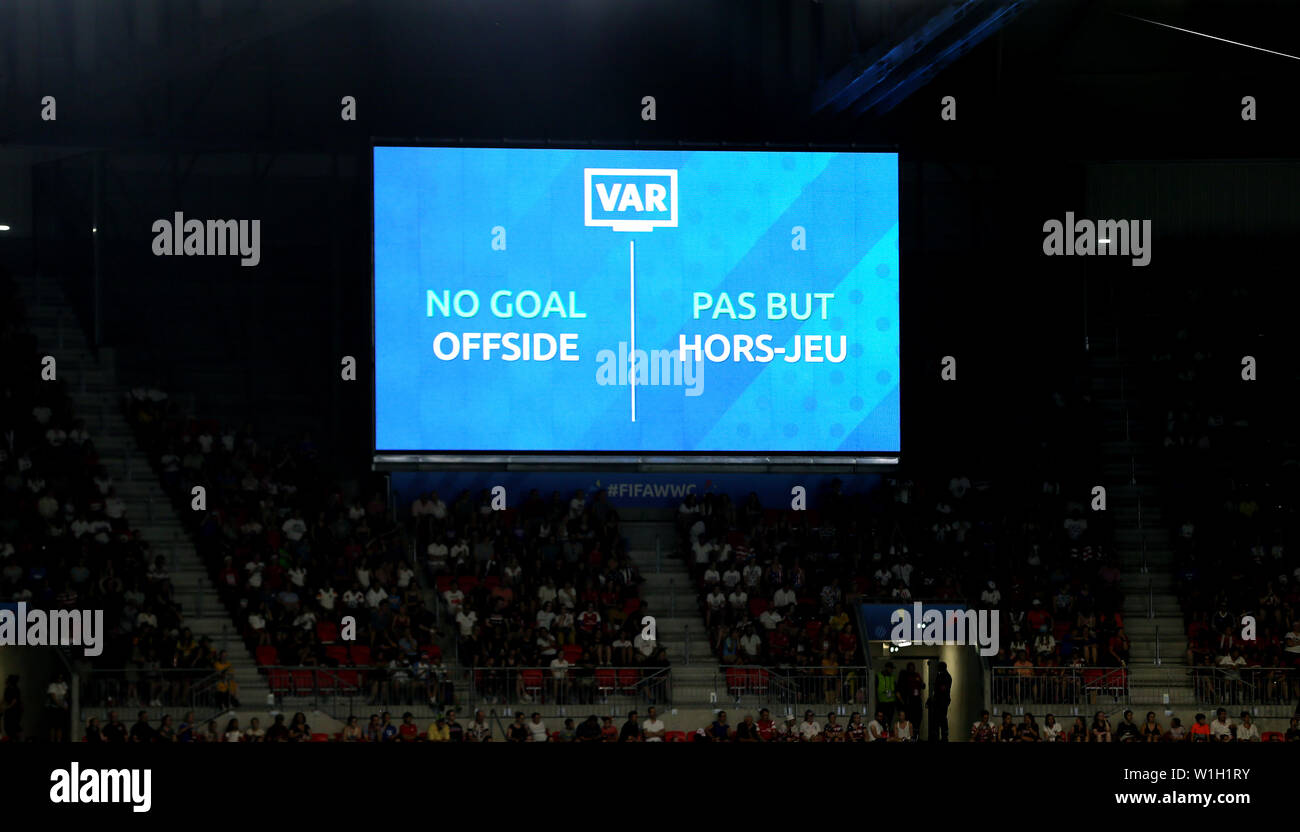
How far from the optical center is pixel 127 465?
28219 millimetres

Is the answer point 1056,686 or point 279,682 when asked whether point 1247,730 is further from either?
point 279,682

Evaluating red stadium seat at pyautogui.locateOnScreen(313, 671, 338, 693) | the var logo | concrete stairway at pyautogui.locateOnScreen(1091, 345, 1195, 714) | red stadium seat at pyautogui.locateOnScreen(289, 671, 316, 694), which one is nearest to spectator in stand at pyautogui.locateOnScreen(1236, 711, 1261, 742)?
concrete stairway at pyautogui.locateOnScreen(1091, 345, 1195, 714)

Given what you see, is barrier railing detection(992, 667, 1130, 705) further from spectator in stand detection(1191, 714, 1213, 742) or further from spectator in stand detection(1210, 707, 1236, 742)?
spectator in stand detection(1210, 707, 1236, 742)

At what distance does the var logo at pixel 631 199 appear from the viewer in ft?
84.4

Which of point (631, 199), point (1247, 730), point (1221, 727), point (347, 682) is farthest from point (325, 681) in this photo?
point (1247, 730)

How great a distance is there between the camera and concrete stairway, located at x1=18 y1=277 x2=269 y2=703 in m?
25.7

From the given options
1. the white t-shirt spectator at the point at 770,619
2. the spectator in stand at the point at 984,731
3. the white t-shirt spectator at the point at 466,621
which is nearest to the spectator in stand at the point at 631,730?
the white t-shirt spectator at the point at 466,621

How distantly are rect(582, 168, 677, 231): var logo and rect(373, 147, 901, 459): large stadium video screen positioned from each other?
2 cm

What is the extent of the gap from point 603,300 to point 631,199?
4.84 feet

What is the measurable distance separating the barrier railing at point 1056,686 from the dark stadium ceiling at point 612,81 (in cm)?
1025

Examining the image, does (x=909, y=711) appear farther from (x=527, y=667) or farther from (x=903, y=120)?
(x=903, y=120)
